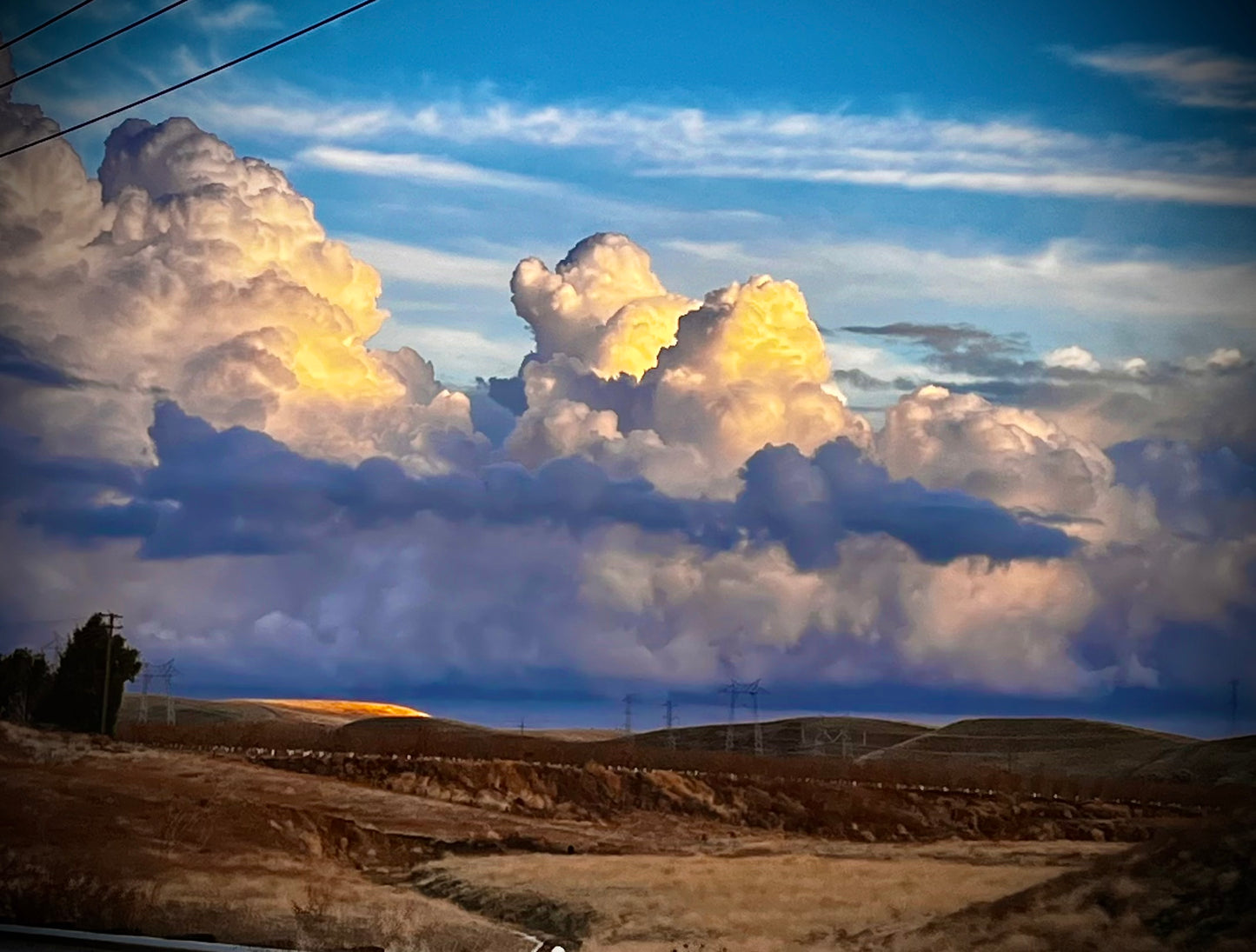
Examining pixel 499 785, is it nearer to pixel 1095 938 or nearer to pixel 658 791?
pixel 658 791

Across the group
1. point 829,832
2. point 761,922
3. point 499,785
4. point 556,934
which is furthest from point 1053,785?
point 499,785

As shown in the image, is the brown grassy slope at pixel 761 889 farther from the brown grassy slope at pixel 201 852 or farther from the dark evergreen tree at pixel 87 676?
the dark evergreen tree at pixel 87 676

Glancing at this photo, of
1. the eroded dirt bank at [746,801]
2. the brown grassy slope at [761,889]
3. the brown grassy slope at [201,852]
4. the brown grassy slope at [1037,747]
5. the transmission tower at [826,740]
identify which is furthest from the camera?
the transmission tower at [826,740]

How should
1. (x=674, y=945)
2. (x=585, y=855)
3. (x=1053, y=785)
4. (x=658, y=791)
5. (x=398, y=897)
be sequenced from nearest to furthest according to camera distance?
(x=674, y=945)
(x=398, y=897)
(x=1053, y=785)
(x=585, y=855)
(x=658, y=791)

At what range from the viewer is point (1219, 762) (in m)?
22.4

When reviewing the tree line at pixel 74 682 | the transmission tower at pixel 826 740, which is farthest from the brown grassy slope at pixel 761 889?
the tree line at pixel 74 682

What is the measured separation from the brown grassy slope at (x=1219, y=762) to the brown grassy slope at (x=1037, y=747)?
367 centimetres

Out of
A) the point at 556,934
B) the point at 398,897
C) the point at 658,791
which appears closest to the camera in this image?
the point at 556,934

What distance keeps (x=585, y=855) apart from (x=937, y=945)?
1090 centimetres

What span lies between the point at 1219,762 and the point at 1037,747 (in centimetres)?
1517

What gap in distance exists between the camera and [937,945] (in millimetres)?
18219

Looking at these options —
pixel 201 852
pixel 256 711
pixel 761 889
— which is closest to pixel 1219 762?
pixel 761 889

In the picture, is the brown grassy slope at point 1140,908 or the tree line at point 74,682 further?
the tree line at point 74,682

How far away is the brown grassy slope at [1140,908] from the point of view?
1644cm
